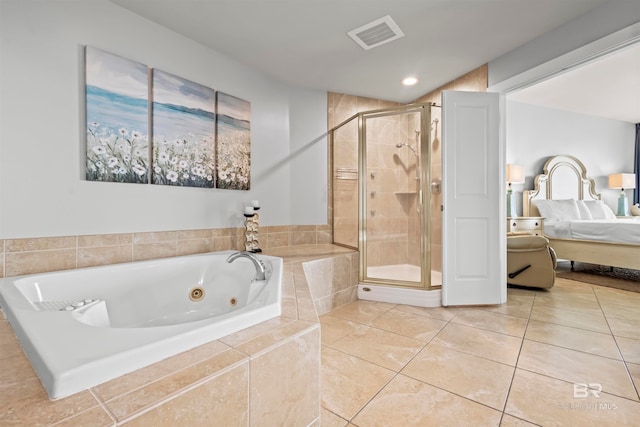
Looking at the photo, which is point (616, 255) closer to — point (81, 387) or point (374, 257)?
point (374, 257)

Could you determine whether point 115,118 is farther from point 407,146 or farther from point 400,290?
point 400,290

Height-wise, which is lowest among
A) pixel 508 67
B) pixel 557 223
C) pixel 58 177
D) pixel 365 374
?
pixel 365 374

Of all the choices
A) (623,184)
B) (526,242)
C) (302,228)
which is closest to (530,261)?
(526,242)

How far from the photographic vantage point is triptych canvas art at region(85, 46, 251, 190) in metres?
1.91

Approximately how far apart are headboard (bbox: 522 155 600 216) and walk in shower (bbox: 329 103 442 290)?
2797 mm

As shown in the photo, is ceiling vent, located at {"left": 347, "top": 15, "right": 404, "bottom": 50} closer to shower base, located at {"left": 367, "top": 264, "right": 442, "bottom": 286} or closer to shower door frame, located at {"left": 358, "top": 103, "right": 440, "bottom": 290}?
shower door frame, located at {"left": 358, "top": 103, "right": 440, "bottom": 290}

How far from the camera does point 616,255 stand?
346cm

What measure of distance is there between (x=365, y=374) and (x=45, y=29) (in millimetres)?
2648

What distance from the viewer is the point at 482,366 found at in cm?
161

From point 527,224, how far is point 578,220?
0.70m

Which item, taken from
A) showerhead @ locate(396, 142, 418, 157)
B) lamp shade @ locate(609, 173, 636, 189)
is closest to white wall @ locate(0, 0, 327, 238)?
showerhead @ locate(396, 142, 418, 157)

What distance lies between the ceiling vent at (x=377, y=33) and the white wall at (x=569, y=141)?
10.2ft

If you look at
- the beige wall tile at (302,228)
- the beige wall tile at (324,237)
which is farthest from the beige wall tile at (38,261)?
the beige wall tile at (324,237)

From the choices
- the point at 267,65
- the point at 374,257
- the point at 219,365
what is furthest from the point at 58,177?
the point at 374,257
